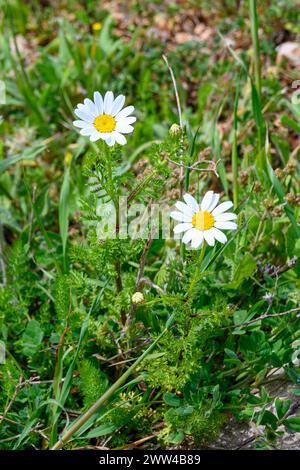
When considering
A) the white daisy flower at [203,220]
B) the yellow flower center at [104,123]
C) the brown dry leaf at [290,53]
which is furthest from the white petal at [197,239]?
the brown dry leaf at [290,53]

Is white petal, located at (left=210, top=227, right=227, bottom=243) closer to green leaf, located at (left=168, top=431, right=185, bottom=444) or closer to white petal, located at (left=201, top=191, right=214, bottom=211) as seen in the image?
white petal, located at (left=201, top=191, right=214, bottom=211)

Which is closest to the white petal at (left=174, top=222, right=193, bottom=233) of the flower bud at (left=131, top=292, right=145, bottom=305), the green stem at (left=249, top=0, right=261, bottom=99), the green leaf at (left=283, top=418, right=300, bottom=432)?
Result: the flower bud at (left=131, top=292, right=145, bottom=305)

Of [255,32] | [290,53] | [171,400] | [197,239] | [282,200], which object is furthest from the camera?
[290,53]

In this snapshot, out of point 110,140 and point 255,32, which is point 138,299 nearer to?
point 110,140

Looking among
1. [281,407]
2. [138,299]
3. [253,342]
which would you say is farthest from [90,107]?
[281,407]

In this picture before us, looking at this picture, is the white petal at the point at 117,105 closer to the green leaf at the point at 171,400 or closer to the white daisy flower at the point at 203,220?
the white daisy flower at the point at 203,220

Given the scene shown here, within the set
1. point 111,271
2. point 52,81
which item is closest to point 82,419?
point 111,271

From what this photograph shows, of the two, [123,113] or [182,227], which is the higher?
[123,113]
